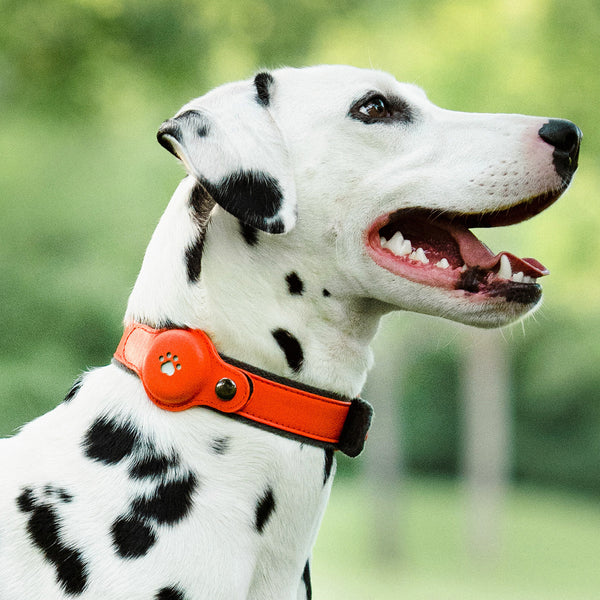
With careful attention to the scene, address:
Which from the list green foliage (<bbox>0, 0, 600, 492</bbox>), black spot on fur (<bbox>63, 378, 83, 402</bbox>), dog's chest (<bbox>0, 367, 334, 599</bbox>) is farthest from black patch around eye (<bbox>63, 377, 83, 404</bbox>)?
green foliage (<bbox>0, 0, 600, 492</bbox>)

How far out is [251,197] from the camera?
7.88ft

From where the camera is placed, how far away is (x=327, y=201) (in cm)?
260

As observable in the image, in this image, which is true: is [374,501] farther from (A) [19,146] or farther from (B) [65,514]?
(B) [65,514]

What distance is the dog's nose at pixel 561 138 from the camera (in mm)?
2605

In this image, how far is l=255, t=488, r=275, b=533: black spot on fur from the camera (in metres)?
2.37

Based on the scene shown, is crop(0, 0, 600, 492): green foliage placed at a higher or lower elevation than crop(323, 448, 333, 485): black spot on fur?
higher

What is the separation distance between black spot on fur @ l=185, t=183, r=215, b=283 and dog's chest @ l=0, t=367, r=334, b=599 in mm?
366

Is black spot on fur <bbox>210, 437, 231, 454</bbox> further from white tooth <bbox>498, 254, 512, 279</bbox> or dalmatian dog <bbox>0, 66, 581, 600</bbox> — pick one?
white tooth <bbox>498, 254, 512, 279</bbox>

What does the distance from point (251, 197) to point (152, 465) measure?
807 millimetres

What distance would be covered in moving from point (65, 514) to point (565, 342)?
1331 centimetres

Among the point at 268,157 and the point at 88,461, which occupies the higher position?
the point at 268,157

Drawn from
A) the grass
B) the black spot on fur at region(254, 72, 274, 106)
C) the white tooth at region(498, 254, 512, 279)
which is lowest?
the grass

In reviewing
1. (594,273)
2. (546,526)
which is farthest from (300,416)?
(546,526)

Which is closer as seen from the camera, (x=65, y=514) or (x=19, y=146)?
(x=65, y=514)
